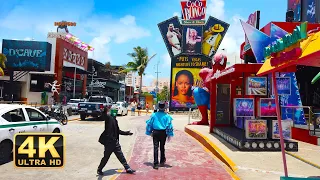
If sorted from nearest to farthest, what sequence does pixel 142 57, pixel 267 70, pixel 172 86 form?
pixel 267 70 < pixel 172 86 < pixel 142 57

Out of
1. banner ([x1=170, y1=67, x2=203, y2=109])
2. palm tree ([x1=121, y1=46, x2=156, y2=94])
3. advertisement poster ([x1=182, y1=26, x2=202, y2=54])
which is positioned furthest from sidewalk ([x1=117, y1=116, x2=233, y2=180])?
palm tree ([x1=121, y1=46, x2=156, y2=94])

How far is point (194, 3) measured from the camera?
48000mm

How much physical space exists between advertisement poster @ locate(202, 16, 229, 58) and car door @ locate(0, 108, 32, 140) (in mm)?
40167

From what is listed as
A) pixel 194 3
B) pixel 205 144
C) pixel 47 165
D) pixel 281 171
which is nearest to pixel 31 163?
pixel 47 165

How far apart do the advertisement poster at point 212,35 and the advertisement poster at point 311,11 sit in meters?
20.1

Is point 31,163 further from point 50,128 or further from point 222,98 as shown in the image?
point 222,98

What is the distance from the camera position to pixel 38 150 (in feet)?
13.8

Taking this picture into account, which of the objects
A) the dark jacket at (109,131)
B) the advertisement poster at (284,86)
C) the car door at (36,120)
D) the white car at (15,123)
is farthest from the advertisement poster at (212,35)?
the dark jacket at (109,131)

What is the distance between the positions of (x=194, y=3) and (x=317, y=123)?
37.9 meters

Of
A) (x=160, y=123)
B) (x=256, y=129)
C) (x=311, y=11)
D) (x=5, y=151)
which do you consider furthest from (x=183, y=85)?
(x=5, y=151)

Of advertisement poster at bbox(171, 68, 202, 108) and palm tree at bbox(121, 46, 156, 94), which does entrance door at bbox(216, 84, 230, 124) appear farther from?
palm tree at bbox(121, 46, 156, 94)

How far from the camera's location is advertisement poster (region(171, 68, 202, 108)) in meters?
46.2

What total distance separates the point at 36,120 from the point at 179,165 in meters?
4.73

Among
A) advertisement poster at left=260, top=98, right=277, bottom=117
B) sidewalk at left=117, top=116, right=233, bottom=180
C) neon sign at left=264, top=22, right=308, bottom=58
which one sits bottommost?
sidewalk at left=117, top=116, right=233, bottom=180
